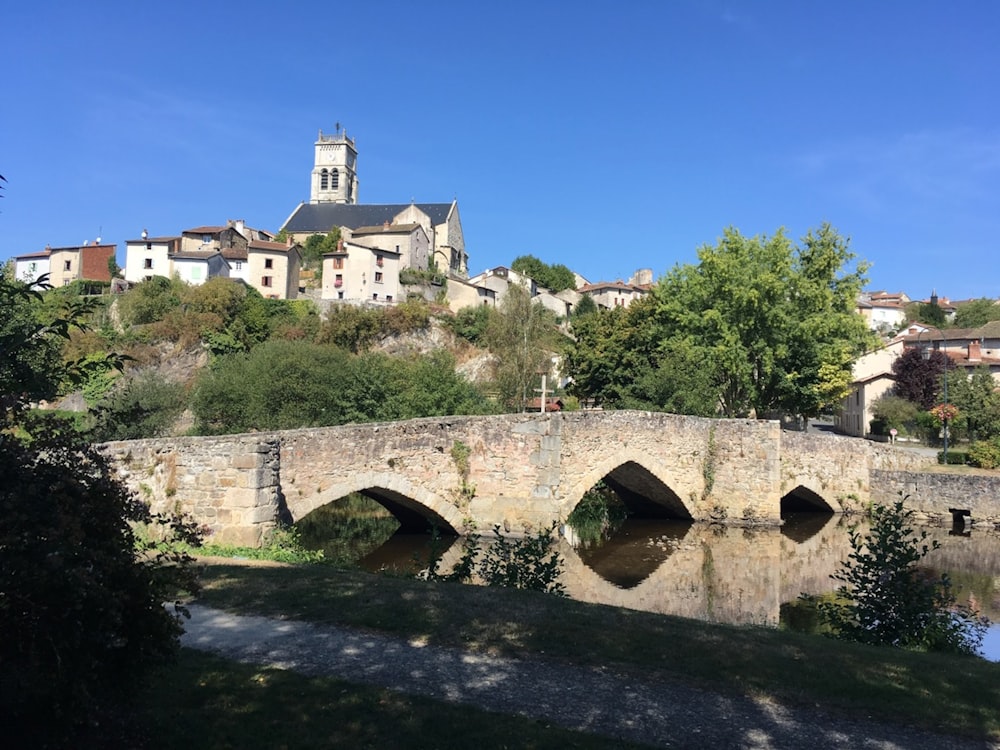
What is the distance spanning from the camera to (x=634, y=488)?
1021 inches

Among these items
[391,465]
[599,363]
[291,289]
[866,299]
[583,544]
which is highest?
[866,299]

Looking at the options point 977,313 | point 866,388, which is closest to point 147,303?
point 866,388

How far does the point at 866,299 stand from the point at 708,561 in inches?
3909

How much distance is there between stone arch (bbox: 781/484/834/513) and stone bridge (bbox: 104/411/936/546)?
0.25 ft

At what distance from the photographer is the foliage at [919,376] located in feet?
151

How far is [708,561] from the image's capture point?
19422 mm

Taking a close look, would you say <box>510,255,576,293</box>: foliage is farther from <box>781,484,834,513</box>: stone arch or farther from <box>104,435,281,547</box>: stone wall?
<box>104,435,281,547</box>: stone wall

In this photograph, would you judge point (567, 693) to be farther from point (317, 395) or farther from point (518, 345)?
point (518, 345)

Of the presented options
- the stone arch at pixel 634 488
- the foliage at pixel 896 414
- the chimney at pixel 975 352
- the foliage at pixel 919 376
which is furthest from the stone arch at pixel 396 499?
the chimney at pixel 975 352

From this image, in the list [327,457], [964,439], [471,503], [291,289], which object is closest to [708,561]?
[471,503]

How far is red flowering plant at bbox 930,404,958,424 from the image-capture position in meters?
35.8

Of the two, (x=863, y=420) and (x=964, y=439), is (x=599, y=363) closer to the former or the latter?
(x=964, y=439)

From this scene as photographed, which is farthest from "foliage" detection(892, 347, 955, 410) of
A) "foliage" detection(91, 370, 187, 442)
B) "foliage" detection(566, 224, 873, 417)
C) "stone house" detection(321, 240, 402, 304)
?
"foliage" detection(91, 370, 187, 442)

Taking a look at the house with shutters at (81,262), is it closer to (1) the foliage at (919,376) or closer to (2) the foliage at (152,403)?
(2) the foliage at (152,403)
